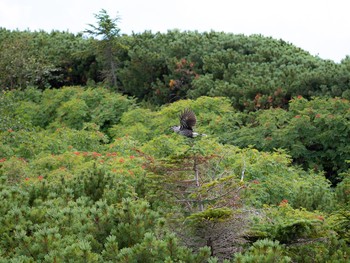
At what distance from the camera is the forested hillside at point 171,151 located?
6816 mm

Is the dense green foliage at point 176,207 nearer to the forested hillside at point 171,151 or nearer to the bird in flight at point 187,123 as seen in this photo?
the forested hillside at point 171,151

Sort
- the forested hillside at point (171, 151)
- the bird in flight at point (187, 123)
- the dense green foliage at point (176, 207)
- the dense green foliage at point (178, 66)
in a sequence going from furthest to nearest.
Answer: the dense green foliage at point (178, 66) < the bird in flight at point (187, 123) < the forested hillside at point (171, 151) < the dense green foliage at point (176, 207)

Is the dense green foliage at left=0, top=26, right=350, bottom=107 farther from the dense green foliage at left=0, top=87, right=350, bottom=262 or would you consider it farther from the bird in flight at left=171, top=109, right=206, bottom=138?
the bird in flight at left=171, top=109, right=206, bottom=138

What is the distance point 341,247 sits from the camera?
7.19 m

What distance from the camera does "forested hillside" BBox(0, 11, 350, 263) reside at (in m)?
6.82

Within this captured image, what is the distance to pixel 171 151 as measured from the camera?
42.9ft

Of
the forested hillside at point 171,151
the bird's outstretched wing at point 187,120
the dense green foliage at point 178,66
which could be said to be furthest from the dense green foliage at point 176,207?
the dense green foliage at point 178,66

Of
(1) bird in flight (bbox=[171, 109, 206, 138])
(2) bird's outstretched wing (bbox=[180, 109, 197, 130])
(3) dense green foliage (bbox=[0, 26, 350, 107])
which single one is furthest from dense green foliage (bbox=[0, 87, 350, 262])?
(3) dense green foliage (bbox=[0, 26, 350, 107])

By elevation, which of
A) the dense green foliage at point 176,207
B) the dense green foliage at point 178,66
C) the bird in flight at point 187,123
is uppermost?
Answer: the dense green foliage at point 178,66

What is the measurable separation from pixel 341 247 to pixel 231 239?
135 cm

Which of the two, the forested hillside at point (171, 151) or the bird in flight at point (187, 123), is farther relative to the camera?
the bird in flight at point (187, 123)

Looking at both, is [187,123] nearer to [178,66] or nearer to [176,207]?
[176,207]

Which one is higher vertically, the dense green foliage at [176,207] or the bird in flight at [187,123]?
the bird in flight at [187,123]

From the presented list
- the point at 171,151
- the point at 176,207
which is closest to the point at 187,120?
the point at 176,207
